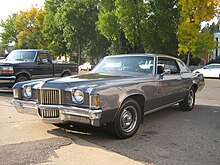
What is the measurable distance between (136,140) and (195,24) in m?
20.0

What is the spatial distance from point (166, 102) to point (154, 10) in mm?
21753

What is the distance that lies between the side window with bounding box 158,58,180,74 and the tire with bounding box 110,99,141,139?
1669 millimetres

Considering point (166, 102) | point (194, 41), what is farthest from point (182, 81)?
point (194, 41)

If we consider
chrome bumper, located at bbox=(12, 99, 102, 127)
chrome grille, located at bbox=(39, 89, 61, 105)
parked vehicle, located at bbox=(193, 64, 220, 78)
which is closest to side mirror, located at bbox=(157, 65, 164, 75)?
chrome bumper, located at bbox=(12, 99, 102, 127)

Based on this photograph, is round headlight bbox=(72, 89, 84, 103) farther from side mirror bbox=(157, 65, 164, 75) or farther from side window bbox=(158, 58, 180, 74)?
side window bbox=(158, 58, 180, 74)

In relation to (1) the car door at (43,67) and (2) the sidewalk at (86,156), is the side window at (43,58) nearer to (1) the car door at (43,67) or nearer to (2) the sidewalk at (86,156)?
(1) the car door at (43,67)

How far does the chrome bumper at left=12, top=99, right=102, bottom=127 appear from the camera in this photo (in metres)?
4.16

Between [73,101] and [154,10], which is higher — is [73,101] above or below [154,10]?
below

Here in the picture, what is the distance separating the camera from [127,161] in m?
3.77

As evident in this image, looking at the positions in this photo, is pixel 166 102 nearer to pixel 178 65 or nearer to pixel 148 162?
pixel 178 65

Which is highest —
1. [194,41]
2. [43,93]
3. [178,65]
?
[194,41]

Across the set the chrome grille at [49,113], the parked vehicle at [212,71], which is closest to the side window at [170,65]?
the chrome grille at [49,113]

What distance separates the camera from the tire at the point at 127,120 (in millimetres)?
4602

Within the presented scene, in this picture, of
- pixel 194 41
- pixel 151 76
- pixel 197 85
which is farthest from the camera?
pixel 194 41
